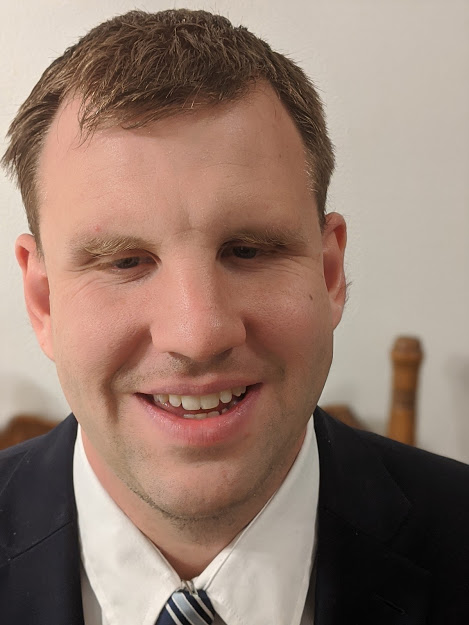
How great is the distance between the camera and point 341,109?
106cm

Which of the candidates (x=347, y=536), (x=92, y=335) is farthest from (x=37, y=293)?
(x=347, y=536)

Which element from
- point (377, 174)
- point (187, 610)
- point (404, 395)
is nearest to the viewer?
point (187, 610)

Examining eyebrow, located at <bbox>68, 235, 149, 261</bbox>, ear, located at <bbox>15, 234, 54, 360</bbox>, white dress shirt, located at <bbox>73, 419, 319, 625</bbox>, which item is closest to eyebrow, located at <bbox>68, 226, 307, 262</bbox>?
eyebrow, located at <bbox>68, 235, 149, 261</bbox>

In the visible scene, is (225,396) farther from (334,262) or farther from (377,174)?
(377,174)

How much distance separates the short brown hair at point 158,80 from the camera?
0.66 metres

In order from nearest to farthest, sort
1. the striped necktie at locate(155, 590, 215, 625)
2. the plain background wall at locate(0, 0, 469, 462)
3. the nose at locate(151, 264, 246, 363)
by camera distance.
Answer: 1. the nose at locate(151, 264, 246, 363)
2. the striped necktie at locate(155, 590, 215, 625)
3. the plain background wall at locate(0, 0, 469, 462)

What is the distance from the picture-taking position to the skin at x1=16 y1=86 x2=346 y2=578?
0.65 meters

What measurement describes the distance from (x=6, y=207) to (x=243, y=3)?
0.48 m

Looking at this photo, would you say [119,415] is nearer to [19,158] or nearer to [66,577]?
[66,577]

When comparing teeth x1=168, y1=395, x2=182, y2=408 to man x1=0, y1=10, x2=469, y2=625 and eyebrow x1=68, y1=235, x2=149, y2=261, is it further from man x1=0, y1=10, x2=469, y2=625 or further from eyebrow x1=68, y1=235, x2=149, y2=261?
eyebrow x1=68, y1=235, x2=149, y2=261

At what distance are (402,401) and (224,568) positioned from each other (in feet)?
1.84

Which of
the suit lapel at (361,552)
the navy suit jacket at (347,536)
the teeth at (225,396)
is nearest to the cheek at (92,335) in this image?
the teeth at (225,396)

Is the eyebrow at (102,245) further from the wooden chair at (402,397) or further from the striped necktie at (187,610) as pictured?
the wooden chair at (402,397)

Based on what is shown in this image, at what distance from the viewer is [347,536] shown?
2.72 feet
